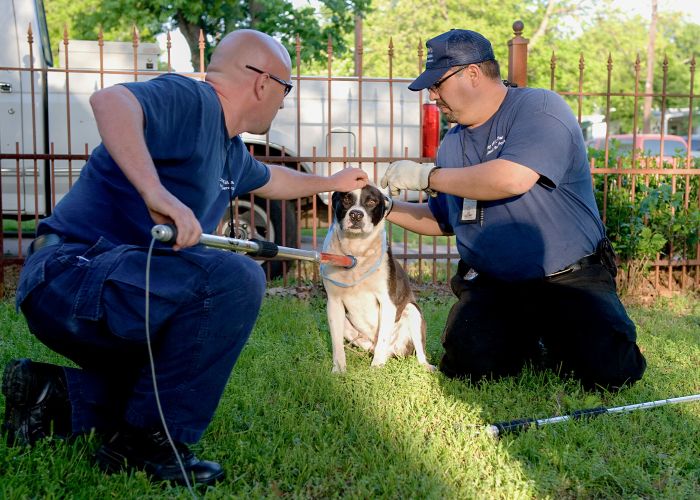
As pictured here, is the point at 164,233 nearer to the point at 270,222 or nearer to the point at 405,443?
the point at 405,443

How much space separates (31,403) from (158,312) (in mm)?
879

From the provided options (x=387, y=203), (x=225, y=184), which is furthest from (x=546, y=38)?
(x=225, y=184)

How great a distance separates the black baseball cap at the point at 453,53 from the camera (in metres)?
3.88

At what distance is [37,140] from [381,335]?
167 inches

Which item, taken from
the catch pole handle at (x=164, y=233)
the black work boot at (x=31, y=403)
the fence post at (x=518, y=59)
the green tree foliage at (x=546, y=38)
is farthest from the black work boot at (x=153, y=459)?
the green tree foliage at (x=546, y=38)

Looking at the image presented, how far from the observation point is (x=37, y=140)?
23.3ft

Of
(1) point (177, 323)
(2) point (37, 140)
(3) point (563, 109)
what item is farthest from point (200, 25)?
(1) point (177, 323)

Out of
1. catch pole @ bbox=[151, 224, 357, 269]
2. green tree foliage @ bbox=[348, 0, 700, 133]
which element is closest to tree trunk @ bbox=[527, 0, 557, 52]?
green tree foliage @ bbox=[348, 0, 700, 133]

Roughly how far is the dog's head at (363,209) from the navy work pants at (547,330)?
0.63 meters

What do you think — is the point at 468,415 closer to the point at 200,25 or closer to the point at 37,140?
the point at 37,140

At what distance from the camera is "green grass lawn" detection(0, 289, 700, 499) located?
270cm

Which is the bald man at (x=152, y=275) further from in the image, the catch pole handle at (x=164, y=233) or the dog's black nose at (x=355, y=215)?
the dog's black nose at (x=355, y=215)

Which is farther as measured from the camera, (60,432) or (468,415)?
(468,415)

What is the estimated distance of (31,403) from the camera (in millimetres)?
2994
